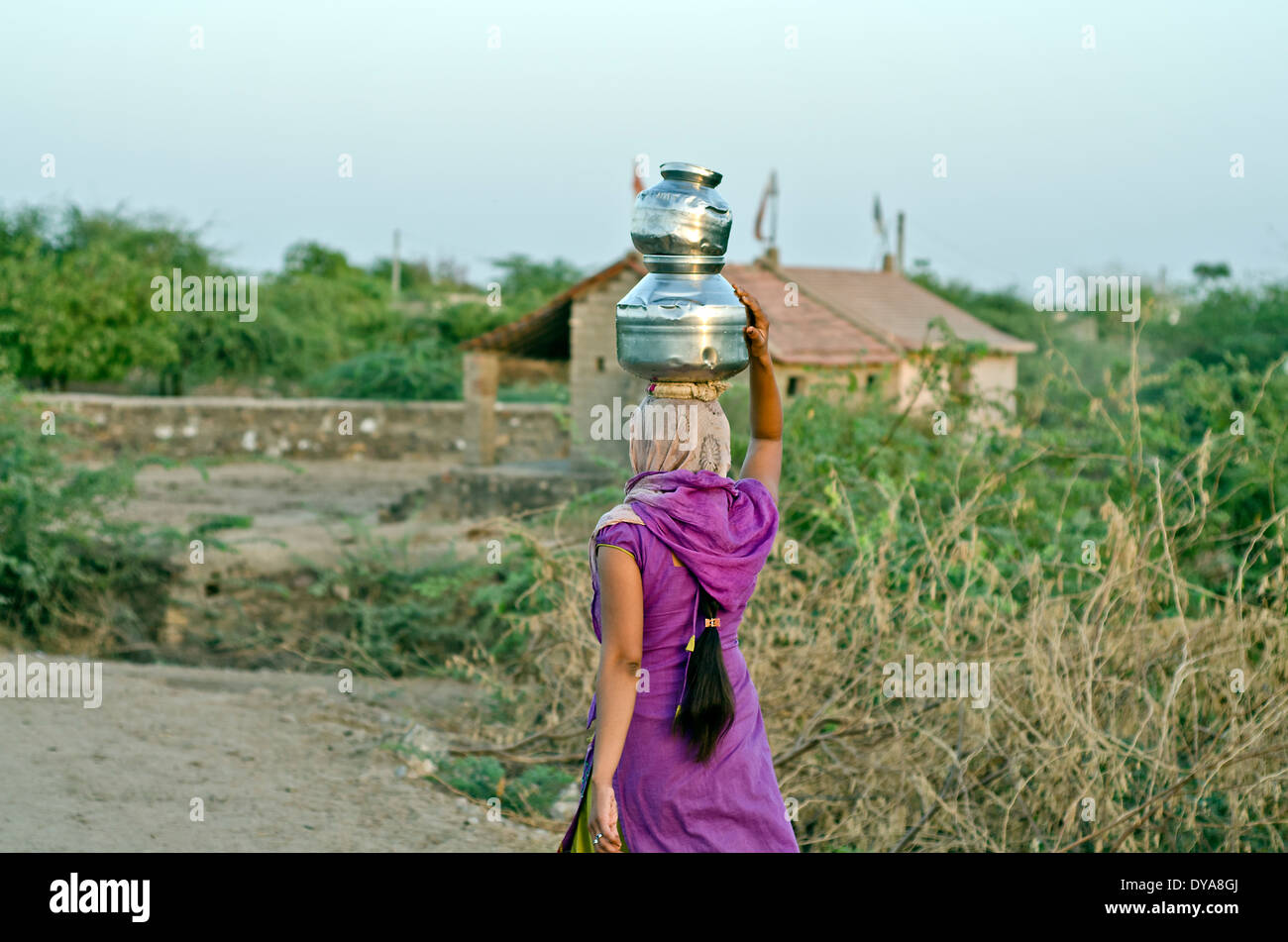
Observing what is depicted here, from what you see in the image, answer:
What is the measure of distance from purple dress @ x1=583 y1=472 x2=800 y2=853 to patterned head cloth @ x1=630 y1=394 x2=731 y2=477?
0.20 ft

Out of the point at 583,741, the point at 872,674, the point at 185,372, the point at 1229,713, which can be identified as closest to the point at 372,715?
the point at 583,741

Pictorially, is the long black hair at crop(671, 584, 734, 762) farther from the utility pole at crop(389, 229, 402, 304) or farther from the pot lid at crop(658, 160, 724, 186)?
the utility pole at crop(389, 229, 402, 304)

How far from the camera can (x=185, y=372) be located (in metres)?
22.8

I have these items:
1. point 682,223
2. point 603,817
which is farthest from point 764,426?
point 603,817

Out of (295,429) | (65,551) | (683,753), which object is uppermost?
(295,429)

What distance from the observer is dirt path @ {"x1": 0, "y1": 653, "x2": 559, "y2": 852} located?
4.02m

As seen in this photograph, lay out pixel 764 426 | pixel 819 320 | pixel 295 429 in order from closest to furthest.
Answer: pixel 764 426
pixel 819 320
pixel 295 429

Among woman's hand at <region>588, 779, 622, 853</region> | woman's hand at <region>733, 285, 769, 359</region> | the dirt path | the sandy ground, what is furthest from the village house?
woman's hand at <region>588, 779, 622, 853</region>

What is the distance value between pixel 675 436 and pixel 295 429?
15.9 m

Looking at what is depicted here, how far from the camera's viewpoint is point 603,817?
205cm

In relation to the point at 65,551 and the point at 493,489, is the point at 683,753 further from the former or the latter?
the point at 493,489

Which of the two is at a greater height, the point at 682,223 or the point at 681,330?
the point at 682,223

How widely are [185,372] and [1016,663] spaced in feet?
70.0
